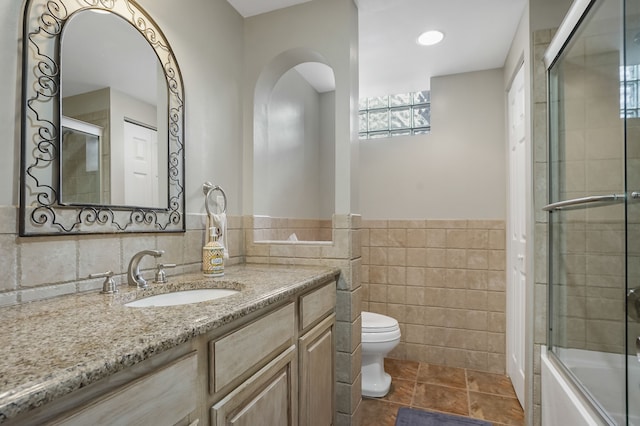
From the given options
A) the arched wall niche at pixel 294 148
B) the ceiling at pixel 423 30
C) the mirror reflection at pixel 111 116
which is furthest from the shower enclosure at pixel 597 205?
the mirror reflection at pixel 111 116

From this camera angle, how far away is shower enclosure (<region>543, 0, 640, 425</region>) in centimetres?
131

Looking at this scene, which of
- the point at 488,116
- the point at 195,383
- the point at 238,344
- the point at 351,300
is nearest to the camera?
the point at 195,383

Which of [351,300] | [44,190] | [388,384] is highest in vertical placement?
[44,190]

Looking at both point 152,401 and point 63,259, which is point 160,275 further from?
point 152,401

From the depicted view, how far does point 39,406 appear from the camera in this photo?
0.48m

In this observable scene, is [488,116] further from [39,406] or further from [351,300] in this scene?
[39,406]

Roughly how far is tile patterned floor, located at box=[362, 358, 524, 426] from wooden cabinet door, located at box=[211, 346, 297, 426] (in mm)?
1001

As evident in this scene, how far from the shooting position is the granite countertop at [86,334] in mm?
497

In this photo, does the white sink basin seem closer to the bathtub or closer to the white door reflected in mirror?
the white door reflected in mirror

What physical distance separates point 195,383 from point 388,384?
184 cm

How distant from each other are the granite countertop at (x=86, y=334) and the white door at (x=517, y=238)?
1.65m

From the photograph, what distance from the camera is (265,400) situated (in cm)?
109

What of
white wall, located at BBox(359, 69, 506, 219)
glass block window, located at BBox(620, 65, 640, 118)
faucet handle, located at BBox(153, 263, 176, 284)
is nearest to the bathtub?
glass block window, located at BBox(620, 65, 640, 118)

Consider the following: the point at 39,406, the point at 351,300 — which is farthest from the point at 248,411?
the point at 351,300
